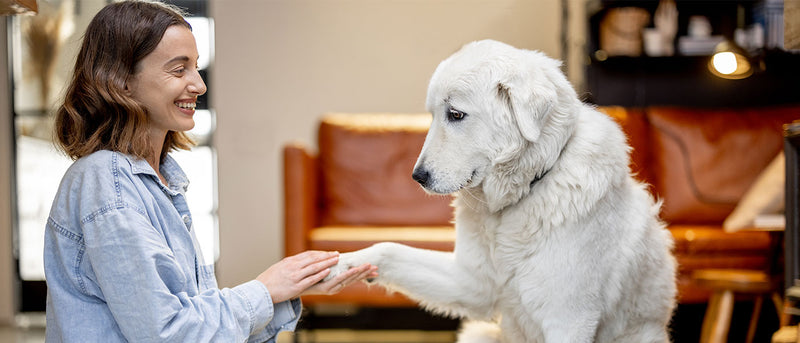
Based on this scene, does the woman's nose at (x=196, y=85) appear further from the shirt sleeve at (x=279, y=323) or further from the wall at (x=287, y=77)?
the wall at (x=287, y=77)

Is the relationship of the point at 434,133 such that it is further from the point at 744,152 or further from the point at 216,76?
the point at 216,76

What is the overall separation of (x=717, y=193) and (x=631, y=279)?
2.34m

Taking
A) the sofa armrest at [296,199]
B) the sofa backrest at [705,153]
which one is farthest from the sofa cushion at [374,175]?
the sofa backrest at [705,153]

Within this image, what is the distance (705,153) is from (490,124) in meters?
2.58

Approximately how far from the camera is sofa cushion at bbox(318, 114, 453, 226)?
11.6 feet

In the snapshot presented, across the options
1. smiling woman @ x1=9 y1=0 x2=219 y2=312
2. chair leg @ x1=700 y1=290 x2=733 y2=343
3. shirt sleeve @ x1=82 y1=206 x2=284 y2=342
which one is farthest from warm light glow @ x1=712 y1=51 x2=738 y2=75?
smiling woman @ x1=9 y1=0 x2=219 y2=312

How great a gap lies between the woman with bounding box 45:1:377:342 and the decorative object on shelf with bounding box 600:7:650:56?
9.83 ft

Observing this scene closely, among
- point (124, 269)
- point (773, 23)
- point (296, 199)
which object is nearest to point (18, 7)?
point (124, 269)

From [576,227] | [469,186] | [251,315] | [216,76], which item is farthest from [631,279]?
[216,76]

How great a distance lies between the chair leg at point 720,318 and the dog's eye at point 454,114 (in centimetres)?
152

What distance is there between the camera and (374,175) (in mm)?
3619

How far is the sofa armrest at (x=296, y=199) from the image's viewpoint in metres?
2.90

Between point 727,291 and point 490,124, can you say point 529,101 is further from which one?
point 727,291

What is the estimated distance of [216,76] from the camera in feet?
14.8
